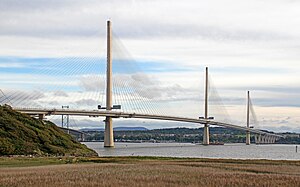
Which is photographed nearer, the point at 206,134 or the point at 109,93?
the point at 109,93

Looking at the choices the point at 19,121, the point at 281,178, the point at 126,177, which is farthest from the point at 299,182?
the point at 19,121

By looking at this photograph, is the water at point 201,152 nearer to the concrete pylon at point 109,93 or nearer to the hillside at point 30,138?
the concrete pylon at point 109,93

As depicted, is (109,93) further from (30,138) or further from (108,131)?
(30,138)

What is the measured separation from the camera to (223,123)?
145 metres

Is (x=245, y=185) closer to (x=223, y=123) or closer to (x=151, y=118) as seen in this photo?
(x=151, y=118)

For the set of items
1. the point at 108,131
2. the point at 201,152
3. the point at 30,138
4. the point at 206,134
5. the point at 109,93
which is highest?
the point at 109,93

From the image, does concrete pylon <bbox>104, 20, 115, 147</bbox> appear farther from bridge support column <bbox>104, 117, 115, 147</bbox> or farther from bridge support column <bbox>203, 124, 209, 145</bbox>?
bridge support column <bbox>203, 124, 209, 145</bbox>

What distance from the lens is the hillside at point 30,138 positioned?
66750 mm

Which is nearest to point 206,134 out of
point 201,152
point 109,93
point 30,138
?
point 201,152

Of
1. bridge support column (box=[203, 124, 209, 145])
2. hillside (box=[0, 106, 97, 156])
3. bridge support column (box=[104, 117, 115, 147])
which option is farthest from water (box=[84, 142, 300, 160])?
bridge support column (box=[203, 124, 209, 145])

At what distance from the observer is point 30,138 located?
72.7 meters

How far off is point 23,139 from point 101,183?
44769 millimetres

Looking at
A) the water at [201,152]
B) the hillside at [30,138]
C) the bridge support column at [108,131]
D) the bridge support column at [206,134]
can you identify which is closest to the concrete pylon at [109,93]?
the bridge support column at [108,131]

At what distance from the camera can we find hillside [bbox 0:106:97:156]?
6675cm
